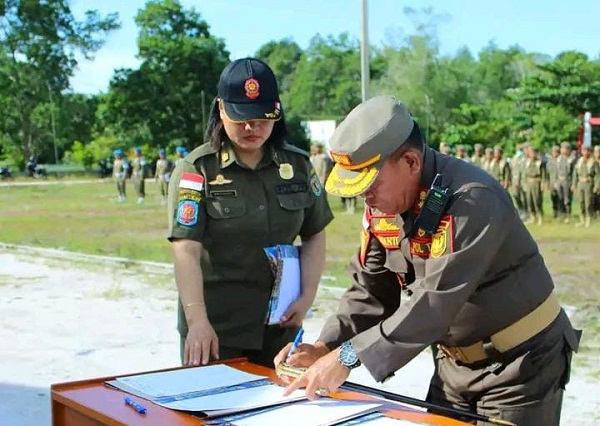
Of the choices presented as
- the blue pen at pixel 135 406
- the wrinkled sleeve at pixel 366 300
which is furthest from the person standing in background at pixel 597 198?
the blue pen at pixel 135 406

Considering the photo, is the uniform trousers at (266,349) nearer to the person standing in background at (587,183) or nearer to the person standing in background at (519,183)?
the person standing in background at (587,183)

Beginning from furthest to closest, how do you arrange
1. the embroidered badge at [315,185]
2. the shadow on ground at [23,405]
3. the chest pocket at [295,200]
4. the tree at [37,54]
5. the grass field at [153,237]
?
the tree at [37,54] → the grass field at [153,237] → the shadow on ground at [23,405] → the embroidered badge at [315,185] → the chest pocket at [295,200]

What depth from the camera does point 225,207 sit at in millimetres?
2924

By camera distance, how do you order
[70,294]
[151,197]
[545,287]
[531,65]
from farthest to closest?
[531,65] → [151,197] → [70,294] → [545,287]

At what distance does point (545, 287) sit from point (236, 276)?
3.85 feet

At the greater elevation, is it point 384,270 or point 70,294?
point 384,270

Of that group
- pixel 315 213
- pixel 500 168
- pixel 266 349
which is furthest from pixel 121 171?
pixel 266 349

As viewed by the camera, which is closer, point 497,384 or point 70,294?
point 497,384


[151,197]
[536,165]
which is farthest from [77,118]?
[536,165]

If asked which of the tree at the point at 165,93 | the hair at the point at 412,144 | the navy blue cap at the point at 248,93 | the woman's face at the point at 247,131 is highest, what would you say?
the tree at the point at 165,93

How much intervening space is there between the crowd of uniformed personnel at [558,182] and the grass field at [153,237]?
0.53 meters

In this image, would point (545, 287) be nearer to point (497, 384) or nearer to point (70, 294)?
point (497, 384)

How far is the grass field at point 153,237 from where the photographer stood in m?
9.04

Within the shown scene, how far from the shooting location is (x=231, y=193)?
2949 millimetres
